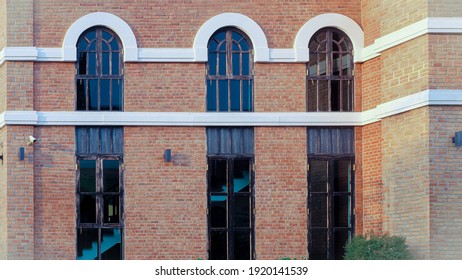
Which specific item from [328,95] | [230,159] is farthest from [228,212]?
[328,95]

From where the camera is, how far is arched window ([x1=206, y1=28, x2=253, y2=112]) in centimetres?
2423

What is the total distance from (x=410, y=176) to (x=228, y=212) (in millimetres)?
4000

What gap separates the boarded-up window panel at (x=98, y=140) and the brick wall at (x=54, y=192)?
0.53ft

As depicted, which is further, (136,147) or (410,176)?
(136,147)

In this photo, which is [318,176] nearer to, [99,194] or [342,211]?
[342,211]

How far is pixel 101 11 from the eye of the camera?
24.1 meters

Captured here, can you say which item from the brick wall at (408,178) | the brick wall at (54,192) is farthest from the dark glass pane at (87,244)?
the brick wall at (408,178)

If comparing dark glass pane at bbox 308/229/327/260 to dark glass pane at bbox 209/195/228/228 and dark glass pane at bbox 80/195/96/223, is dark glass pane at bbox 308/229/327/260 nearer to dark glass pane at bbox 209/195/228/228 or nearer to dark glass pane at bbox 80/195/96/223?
dark glass pane at bbox 209/195/228/228

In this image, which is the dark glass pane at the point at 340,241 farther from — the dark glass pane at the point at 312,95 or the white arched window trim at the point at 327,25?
the white arched window trim at the point at 327,25

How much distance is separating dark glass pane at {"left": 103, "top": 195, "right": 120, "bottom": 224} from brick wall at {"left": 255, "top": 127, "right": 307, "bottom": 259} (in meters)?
2.72

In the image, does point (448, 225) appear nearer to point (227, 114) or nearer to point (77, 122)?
point (227, 114)

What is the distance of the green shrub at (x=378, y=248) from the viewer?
2183cm

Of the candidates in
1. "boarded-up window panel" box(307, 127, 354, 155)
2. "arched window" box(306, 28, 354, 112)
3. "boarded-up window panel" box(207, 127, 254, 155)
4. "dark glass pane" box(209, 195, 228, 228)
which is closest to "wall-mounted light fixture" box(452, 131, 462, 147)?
"boarded-up window panel" box(307, 127, 354, 155)

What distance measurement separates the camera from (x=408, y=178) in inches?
866
